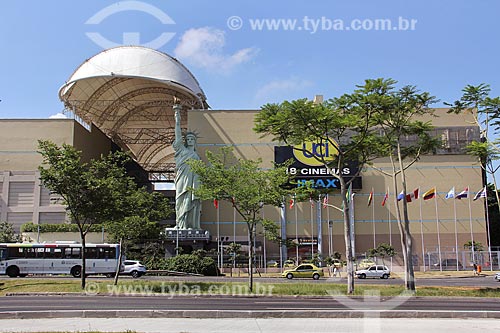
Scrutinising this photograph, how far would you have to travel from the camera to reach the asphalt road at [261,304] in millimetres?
19609

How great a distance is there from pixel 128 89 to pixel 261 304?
5593 centimetres

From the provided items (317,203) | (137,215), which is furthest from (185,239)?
(137,215)

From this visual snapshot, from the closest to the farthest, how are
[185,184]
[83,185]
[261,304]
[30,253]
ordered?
[261,304] < [83,185] < [30,253] < [185,184]

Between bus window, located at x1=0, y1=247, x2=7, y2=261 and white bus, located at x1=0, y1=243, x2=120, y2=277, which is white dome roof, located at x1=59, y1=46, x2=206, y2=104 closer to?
white bus, located at x1=0, y1=243, x2=120, y2=277

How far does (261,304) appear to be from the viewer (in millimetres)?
21219

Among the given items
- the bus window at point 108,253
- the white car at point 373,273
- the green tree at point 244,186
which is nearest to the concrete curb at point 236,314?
the green tree at point 244,186

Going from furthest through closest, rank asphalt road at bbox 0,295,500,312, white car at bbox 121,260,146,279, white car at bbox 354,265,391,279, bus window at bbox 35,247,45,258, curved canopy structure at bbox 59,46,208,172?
curved canopy structure at bbox 59,46,208,172 < white car at bbox 354,265,391,279 < white car at bbox 121,260,146,279 < bus window at bbox 35,247,45,258 < asphalt road at bbox 0,295,500,312

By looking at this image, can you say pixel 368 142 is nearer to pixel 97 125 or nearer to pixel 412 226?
pixel 412 226

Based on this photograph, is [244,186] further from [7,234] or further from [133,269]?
[7,234]

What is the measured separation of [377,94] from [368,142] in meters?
3.56

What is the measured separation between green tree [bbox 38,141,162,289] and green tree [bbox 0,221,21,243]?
101 feet

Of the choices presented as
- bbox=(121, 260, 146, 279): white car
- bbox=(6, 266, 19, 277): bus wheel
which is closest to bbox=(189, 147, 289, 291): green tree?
bbox=(121, 260, 146, 279): white car

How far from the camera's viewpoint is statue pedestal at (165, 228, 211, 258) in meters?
59.5

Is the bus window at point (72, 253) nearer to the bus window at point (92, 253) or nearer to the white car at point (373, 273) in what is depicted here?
the bus window at point (92, 253)
